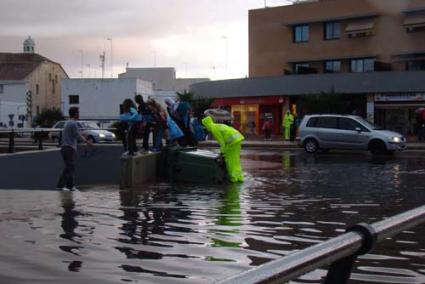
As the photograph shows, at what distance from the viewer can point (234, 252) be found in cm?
689

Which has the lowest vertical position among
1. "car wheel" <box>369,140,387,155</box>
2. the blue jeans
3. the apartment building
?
"car wheel" <box>369,140,387,155</box>

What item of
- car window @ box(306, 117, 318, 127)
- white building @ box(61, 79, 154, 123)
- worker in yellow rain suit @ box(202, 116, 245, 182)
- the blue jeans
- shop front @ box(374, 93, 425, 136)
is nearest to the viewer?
worker in yellow rain suit @ box(202, 116, 245, 182)

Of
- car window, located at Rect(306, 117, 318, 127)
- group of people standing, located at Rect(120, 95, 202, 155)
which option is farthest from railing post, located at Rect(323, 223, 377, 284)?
car window, located at Rect(306, 117, 318, 127)

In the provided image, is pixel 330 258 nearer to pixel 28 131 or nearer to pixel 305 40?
pixel 28 131

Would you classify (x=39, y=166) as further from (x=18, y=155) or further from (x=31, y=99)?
(x=31, y=99)

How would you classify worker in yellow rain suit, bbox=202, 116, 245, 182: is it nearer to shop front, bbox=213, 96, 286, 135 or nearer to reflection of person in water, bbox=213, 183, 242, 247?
reflection of person in water, bbox=213, 183, 242, 247

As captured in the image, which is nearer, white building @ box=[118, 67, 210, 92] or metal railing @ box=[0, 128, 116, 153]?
metal railing @ box=[0, 128, 116, 153]

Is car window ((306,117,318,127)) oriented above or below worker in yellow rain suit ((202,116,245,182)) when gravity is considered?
above

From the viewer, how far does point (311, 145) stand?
93.8 feet

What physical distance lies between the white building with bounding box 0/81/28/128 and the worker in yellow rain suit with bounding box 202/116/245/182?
48.3 m

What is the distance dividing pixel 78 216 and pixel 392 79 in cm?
3562

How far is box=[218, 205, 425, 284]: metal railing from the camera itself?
6.97 feet

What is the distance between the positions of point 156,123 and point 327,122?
13876mm

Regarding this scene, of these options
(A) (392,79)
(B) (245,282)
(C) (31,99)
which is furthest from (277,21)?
(B) (245,282)
